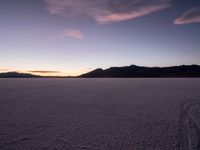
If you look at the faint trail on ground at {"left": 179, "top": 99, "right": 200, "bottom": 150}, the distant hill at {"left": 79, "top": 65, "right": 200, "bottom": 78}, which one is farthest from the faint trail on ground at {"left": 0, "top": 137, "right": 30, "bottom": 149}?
the distant hill at {"left": 79, "top": 65, "right": 200, "bottom": 78}

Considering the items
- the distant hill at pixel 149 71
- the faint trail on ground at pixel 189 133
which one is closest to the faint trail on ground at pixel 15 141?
the faint trail on ground at pixel 189 133

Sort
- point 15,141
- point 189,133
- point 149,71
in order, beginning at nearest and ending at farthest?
1. point 15,141
2. point 189,133
3. point 149,71

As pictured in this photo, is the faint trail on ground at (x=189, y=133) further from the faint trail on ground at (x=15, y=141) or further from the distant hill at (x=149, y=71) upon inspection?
the distant hill at (x=149, y=71)

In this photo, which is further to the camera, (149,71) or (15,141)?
(149,71)

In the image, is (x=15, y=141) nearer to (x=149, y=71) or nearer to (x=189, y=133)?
(x=189, y=133)

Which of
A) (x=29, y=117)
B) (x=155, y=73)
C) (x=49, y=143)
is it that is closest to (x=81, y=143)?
(x=49, y=143)

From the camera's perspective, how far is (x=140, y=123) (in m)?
4.17

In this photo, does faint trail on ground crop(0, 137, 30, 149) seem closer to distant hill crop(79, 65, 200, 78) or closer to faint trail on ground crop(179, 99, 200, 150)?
faint trail on ground crop(179, 99, 200, 150)

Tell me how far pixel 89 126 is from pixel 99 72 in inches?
6380

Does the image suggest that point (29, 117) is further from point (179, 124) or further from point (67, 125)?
point (179, 124)

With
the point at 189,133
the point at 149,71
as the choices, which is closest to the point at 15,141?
the point at 189,133

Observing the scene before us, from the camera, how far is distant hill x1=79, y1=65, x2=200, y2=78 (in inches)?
5586

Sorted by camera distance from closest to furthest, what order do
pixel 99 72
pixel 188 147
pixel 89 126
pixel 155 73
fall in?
pixel 188 147 < pixel 89 126 < pixel 155 73 < pixel 99 72

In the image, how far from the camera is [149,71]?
152250 mm
